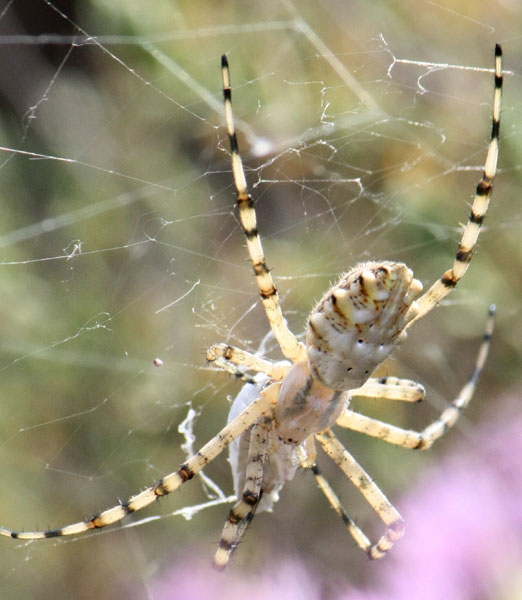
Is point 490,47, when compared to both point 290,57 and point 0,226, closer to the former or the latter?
point 290,57

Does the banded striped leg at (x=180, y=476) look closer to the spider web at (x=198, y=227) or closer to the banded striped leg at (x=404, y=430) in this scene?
the banded striped leg at (x=404, y=430)

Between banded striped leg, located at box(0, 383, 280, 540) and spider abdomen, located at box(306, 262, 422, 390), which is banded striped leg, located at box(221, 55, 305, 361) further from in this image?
banded striped leg, located at box(0, 383, 280, 540)

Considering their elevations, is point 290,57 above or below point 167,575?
above

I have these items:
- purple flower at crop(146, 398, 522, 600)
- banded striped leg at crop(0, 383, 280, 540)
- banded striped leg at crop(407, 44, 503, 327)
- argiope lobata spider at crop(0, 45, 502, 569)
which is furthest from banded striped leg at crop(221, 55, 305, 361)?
purple flower at crop(146, 398, 522, 600)

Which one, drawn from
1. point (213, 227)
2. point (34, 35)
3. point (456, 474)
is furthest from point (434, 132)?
point (34, 35)

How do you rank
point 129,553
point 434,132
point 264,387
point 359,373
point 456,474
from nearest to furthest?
point 359,373, point 264,387, point 456,474, point 129,553, point 434,132

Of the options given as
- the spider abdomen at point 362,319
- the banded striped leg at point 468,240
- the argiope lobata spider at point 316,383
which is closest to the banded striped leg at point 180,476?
the argiope lobata spider at point 316,383
